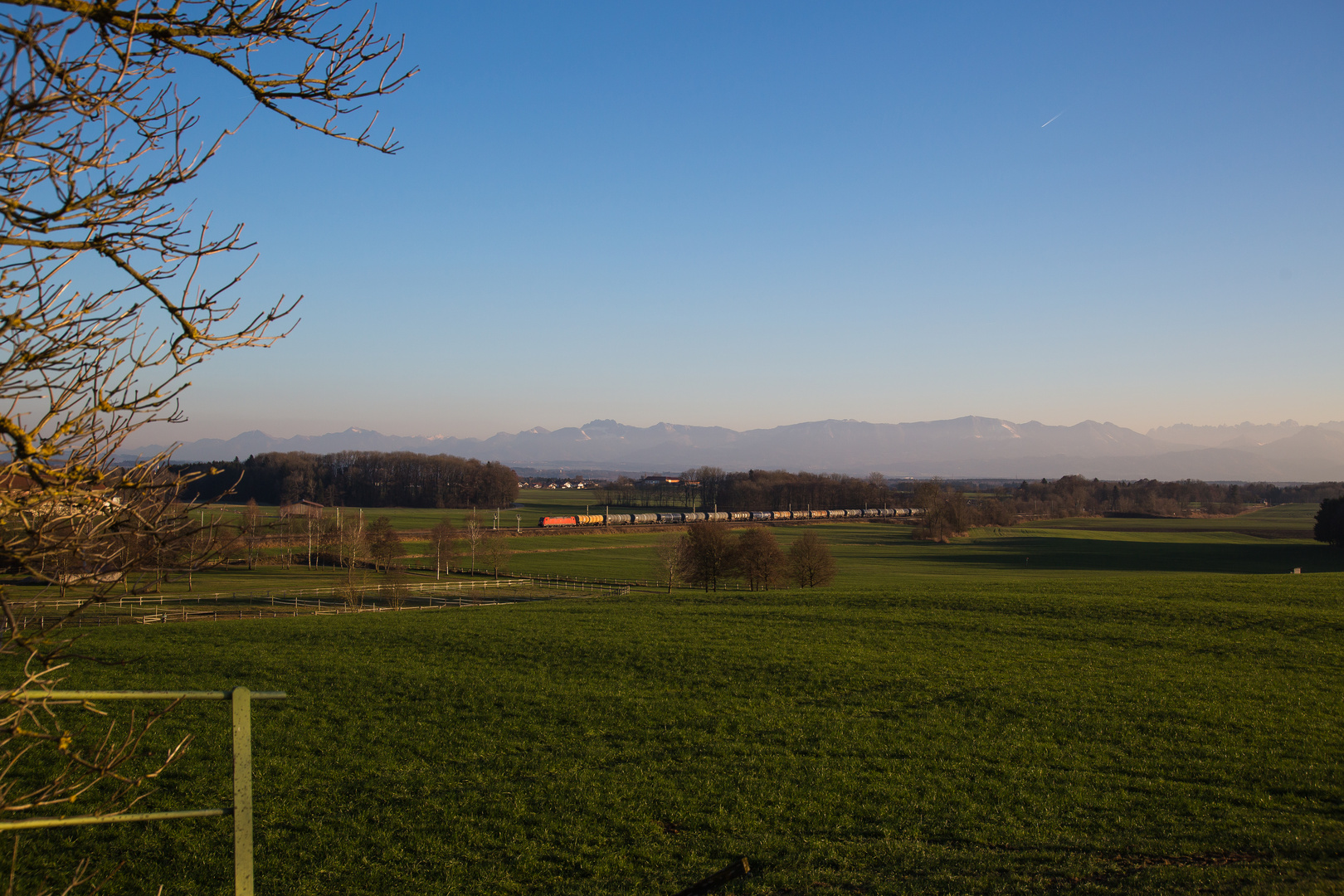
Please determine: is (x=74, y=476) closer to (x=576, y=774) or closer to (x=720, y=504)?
(x=576, y=774)

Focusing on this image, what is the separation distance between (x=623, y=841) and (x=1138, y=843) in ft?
16.8

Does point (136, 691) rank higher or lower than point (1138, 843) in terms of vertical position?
higher

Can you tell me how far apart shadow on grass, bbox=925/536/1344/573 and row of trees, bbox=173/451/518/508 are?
89207 mm

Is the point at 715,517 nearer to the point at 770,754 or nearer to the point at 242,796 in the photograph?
the point at 770,754

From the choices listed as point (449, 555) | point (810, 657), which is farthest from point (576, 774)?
point (449, 555)

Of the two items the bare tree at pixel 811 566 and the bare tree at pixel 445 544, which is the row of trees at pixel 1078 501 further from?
the bare tree at pixel 445 544

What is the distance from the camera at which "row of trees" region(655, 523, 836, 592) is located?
3928 centimetres

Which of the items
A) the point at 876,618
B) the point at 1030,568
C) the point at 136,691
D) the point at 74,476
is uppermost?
the point at 74,476

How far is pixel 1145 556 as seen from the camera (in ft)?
219

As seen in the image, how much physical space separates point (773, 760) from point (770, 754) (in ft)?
0.96

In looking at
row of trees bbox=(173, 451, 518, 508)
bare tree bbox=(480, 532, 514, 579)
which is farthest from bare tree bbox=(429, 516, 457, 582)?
row of trees bbox=(173, 451, 518, 508)

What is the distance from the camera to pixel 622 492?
170 metres

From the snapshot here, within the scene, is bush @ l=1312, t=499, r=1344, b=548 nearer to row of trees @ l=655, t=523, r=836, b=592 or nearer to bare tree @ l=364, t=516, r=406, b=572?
row of trees @ l=655, t=523, r=836, b=592

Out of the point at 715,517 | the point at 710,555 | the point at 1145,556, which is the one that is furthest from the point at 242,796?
the point at 715,517
